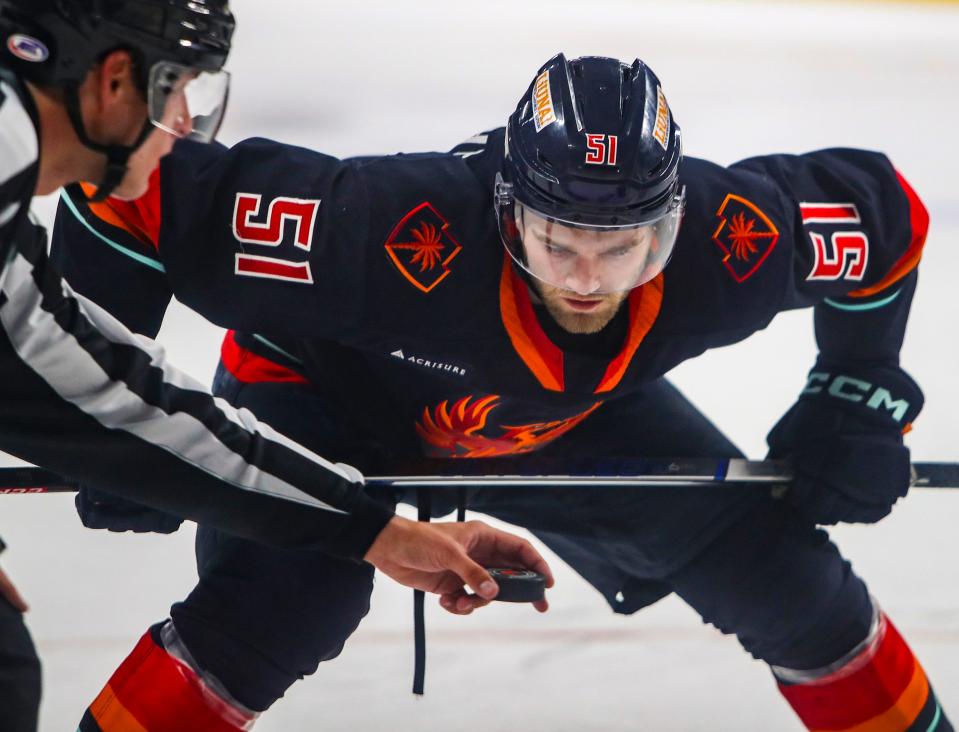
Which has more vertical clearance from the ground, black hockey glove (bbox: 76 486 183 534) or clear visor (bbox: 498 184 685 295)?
clear visor (bbox: 498 184 685 295)

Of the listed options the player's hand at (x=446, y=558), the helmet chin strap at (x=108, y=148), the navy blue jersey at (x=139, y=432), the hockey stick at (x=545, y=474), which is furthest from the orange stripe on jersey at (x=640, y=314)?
the helmet chin strap at (x=108, y=148)

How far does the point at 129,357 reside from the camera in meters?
1.66

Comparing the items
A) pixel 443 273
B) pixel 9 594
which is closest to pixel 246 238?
pixel 443 273

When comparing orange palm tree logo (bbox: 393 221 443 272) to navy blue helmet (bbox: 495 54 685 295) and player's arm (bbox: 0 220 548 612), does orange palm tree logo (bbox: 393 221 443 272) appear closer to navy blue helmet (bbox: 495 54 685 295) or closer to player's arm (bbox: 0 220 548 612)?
navy blue helmet (bbox: 495 54 685 295)

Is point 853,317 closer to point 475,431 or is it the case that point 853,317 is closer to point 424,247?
point 475,431

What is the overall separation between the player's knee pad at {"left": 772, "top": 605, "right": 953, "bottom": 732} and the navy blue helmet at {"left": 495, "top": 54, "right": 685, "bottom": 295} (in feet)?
2.28

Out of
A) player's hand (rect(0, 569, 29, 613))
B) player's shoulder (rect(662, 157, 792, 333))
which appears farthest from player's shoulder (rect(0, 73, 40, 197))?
player's shoulder (rect(662, 157, 792, 333))

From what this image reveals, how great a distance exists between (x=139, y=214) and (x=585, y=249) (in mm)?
621

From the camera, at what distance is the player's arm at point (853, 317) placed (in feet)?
7.00

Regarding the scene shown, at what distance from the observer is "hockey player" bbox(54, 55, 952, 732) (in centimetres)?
193

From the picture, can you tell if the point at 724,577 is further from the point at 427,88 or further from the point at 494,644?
the point at 427,88

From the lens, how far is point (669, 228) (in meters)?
1.94

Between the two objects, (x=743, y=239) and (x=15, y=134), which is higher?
(x=15, y=134)

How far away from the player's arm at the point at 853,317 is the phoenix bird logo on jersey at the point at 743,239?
0.22ft
